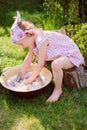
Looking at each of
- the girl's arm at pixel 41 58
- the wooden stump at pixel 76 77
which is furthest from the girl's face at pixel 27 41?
the wooden stump at pixel 76 77

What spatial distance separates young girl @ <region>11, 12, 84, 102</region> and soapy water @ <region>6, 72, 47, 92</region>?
0.21 ft

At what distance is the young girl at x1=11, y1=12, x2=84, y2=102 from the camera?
370 cm

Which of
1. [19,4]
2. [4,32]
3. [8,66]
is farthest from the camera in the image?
[19,4]

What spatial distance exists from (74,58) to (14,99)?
80cm

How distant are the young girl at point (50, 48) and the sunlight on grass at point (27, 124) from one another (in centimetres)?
35

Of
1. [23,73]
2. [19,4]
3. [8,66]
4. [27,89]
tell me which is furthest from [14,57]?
[19,4]

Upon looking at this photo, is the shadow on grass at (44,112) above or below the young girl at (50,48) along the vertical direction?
below

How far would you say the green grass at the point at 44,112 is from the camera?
3.44 meters

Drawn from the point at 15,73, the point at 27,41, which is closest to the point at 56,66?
the point at 27,41

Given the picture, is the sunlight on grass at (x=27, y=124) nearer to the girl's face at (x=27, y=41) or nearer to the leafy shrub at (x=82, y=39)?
the girl's face at (x=27, y=41)

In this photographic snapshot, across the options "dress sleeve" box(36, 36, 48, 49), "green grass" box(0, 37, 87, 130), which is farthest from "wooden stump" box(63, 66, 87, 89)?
"dress sleeve" box(36, 36, 48, 49)

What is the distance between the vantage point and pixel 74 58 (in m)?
3.82

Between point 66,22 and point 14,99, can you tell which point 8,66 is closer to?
point 14,99

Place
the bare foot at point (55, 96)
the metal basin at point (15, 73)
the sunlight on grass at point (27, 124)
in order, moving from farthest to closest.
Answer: the bare foot at point (55, 96), the metal basin at point (15, 73), the sunlight on grass at point (27, 124)
